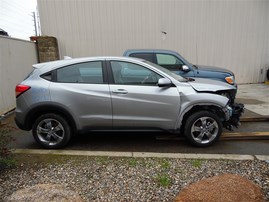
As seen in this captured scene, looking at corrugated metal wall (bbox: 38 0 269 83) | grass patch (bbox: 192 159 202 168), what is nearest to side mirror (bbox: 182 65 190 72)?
grass patch (bbox: 192 159 202 168)

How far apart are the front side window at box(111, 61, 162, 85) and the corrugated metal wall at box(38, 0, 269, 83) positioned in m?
6.77

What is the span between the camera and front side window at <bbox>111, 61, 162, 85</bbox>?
4008 millimetres

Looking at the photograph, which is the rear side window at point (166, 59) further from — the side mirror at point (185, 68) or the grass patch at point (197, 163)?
the grass patch at point (197, 163)

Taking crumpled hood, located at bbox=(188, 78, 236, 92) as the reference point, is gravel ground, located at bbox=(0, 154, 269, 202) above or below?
below

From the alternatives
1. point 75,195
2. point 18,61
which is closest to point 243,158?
point 75,195

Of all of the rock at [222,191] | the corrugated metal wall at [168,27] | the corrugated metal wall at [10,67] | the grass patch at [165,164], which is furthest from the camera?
the corrugated metal wall at [168,27]

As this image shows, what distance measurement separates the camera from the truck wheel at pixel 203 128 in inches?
158

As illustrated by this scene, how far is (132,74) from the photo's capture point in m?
4.04

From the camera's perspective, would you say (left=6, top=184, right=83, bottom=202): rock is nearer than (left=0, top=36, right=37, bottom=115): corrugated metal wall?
Yes

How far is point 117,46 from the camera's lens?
417 inches

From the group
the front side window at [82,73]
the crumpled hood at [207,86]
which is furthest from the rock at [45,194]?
the crumpled hood at [207,86]

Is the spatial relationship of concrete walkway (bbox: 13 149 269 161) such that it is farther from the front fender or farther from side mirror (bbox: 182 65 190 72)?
side mirror (bbox: 182 65 190 72)

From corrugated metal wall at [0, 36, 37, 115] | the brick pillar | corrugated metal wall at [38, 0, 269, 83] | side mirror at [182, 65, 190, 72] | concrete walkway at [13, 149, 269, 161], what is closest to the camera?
concrete walkway at [13, 149, 269, 161]

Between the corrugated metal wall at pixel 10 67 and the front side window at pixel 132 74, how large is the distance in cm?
399
